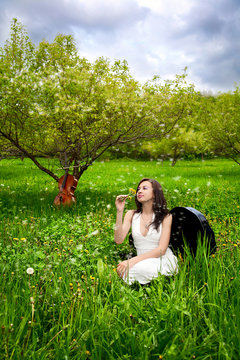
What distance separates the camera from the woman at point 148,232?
144 inches

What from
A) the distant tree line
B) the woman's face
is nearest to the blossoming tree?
the distant tree line

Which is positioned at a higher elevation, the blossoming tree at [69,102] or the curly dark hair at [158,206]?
the blossoming tree at [69,102]

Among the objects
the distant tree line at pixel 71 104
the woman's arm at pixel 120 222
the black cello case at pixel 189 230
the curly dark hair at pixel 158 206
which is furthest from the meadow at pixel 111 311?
the distant tree line at pixel 71 104

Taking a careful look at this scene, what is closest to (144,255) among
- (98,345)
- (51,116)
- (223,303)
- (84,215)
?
(223,303)

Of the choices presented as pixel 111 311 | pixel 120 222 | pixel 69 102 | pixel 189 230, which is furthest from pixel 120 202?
pixel 69 102

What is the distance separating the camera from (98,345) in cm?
239

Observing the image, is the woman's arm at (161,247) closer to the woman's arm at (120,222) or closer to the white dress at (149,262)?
the white dress at (149,262)

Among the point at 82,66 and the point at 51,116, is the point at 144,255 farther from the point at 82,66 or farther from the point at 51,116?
the point at 82,66

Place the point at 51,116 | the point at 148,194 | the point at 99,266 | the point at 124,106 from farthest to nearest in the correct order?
the point at 124,106 → the point at 51,116 → the point at 148,194 → the point at 99,266

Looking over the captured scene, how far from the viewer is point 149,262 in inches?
145

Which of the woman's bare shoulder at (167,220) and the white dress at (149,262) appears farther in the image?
the woman's bare shoulder at (167,220)

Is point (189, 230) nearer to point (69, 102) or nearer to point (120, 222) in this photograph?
point (120, 222)

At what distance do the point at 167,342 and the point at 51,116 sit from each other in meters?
5.42

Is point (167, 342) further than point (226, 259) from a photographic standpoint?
No
